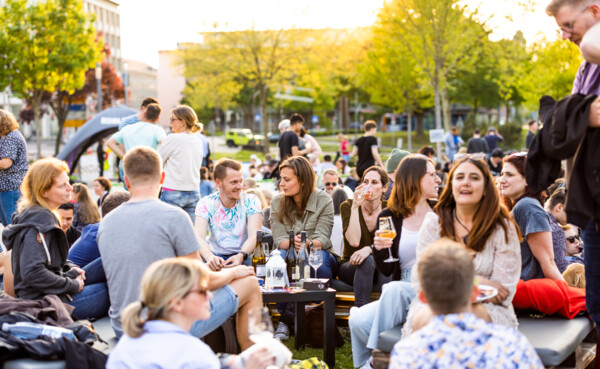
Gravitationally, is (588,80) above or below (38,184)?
above

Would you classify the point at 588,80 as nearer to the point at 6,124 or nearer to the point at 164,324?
the point at 164,324

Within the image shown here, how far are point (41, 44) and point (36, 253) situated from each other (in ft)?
91.0

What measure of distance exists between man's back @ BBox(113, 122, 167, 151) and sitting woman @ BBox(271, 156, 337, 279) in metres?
2.49

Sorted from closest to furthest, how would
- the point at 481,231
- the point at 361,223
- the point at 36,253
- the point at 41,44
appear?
the point at 481,231 → the point at 36,253 → the point at 361,223 → the point at 41,44

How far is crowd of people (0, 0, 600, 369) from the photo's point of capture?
10.7ft

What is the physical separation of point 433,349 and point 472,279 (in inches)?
14.8

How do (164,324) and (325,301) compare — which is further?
(325,301)

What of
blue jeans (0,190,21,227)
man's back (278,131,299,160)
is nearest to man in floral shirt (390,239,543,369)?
blue jeans (0,190,21,227)

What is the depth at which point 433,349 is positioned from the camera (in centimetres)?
319

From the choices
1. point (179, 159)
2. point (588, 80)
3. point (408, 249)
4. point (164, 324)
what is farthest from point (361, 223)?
point (164, 324)

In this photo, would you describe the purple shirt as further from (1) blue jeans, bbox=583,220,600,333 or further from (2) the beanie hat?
(2) the beanie hat

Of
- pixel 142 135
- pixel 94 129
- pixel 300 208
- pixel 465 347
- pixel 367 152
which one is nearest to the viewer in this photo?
pixel 465 347

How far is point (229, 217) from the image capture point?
679cm

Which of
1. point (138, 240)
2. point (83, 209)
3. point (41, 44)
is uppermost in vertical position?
point (41, 44)
